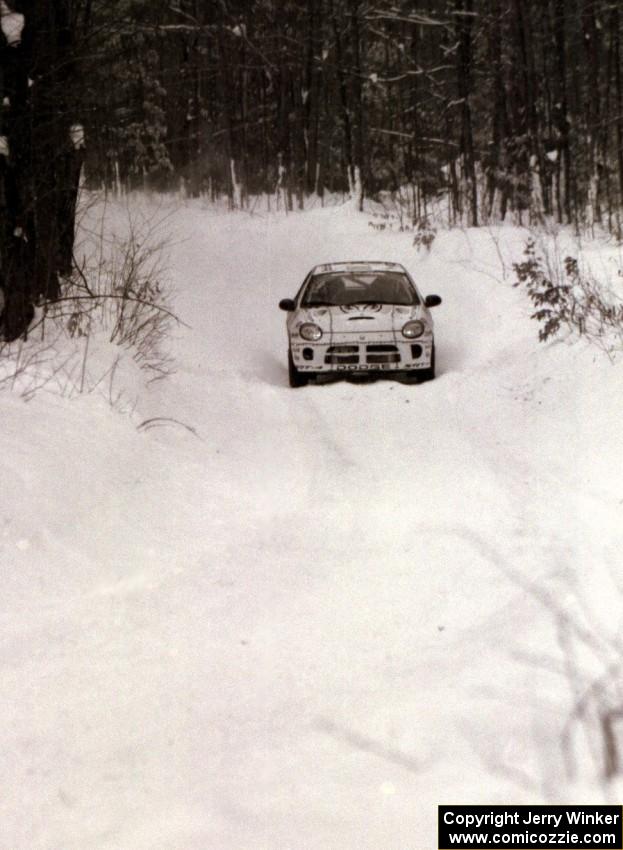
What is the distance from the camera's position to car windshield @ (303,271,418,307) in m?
10.2

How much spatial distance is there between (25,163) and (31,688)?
5460 mm

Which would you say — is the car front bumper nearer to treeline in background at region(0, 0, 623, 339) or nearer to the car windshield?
the car windshield

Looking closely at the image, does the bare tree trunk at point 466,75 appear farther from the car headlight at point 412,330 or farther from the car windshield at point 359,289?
the car headlight at point 412,330

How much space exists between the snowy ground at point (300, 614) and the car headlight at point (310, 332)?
1.53 metres

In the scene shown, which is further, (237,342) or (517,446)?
(237,342)

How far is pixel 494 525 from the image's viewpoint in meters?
→ 5.06

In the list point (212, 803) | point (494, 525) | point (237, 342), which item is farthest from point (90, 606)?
point (237, 342)

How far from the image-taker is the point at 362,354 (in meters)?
9.62

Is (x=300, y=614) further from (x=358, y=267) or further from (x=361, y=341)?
(x=358, y=267)

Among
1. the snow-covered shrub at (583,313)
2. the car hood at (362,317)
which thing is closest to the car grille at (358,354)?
the car hood at (362,317)

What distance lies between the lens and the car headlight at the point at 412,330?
9.59 m

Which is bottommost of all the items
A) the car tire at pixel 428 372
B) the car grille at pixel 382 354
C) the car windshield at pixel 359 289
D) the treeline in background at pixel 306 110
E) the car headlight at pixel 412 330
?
the car tire at pixel 428 372

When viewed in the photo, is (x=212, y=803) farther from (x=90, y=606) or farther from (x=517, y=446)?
(x=517, y=446)

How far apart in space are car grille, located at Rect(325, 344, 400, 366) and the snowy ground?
1.40 metres
